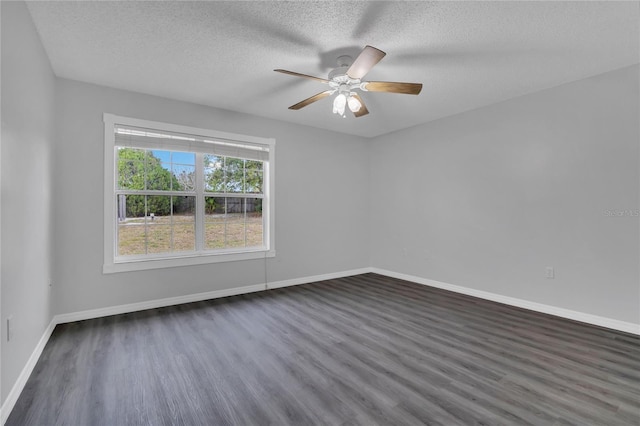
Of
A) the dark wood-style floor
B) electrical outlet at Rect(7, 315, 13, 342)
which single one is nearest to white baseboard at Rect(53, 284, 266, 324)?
the dark wood-style floor

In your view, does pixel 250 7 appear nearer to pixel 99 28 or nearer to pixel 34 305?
pixel 99 28

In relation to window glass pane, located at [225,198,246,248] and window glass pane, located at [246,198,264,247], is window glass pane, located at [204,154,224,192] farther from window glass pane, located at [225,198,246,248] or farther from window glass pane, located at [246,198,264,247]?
window glass pane, located at [246,198,264,247]

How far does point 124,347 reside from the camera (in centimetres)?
259

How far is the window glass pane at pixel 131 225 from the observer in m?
3.58

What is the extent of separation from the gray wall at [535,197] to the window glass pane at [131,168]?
3.91 meters

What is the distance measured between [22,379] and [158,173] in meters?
2.43

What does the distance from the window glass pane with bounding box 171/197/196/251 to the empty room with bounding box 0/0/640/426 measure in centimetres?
2

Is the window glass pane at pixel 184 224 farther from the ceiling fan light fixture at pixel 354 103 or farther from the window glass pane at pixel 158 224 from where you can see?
the ceiling fan light fixture at pixel 354 103

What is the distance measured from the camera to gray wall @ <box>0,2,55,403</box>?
1758mm

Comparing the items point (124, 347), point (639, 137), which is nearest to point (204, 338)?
point (124, 347)

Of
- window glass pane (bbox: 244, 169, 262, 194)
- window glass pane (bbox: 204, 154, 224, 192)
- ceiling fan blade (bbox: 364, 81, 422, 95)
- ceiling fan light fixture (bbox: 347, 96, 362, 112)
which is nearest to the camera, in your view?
ceiling fan blade (bbox: 364, 81, 422, 95)

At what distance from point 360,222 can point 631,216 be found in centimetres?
355

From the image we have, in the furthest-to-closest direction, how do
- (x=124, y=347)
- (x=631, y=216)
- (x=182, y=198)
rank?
(x=182, y=198)
(x=631, y=216)
(x=124, y=347)

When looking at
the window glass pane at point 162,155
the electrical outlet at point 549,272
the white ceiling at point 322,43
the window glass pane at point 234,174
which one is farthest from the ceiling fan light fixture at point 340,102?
the electrical outlet at point 549,272
